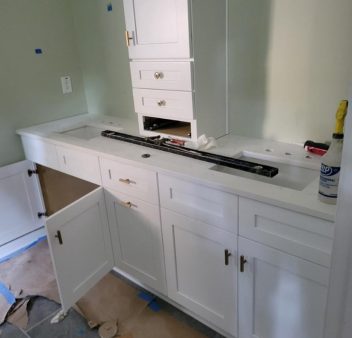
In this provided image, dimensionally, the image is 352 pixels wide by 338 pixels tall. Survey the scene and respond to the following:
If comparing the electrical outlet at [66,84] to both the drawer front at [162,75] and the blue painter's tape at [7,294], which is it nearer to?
the drawer front at [162,75]

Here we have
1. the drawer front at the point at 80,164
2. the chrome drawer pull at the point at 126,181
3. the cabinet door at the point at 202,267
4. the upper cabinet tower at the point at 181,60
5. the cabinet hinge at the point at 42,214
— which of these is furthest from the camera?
the cabinet hinge at the point at 42,214

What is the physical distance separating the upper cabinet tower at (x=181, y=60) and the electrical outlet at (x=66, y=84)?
0.85 metres

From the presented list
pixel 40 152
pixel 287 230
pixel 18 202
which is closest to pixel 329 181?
pixel 287 230

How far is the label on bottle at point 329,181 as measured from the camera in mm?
957

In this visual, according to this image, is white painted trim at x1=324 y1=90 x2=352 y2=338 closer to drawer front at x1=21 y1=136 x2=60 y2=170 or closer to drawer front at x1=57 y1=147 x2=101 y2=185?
drawer front at x1=57 y1=147 x2=101 y2=185

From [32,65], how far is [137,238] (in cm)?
133

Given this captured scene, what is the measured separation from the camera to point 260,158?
1479 millimetres

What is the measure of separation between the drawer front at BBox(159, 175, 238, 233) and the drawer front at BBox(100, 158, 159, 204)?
2.2 inches

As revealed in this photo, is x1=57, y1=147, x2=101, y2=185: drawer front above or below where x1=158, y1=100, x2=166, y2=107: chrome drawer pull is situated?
below

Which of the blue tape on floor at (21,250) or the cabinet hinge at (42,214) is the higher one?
the cabinet hinge at (42,214)

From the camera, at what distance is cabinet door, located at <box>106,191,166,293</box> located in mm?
1552

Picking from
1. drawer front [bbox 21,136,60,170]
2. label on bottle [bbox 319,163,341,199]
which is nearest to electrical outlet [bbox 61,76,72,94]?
drawer front [bbox 21,136,60,170]

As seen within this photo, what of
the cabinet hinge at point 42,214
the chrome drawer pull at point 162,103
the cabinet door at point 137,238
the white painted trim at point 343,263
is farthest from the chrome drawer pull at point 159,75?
the cabinet hinge at point 42,214

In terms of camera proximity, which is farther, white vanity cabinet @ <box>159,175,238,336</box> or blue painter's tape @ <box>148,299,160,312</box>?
blue painter's tape @ <box>148,299,160,312</box>
